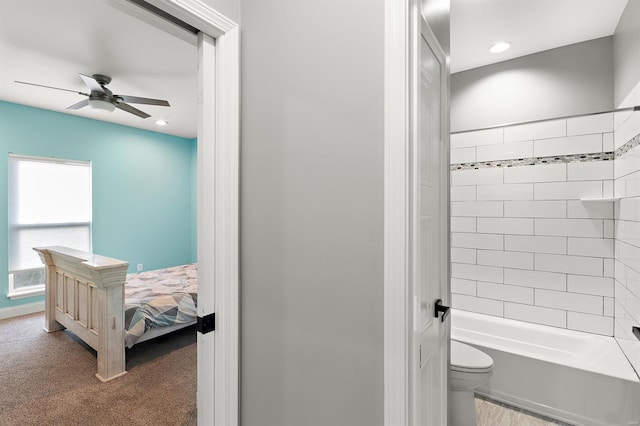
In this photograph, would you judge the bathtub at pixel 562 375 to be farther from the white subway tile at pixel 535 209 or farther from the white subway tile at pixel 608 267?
the white subway tile at pixel 535 209

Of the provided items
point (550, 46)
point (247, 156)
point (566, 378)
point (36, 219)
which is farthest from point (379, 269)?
point (36, 219)

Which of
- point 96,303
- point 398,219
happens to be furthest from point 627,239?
point 96,303

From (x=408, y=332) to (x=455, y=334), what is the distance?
6.88ft

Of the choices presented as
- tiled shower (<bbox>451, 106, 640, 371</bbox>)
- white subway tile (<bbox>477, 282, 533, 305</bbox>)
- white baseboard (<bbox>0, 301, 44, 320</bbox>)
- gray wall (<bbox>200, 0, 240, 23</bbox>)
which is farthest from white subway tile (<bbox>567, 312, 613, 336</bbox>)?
white baseboard (<bbox>0, 301, 44, 320</bbox>)

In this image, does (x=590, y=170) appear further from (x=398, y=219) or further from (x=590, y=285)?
(x=398, y=219)

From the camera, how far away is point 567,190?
2559 mm

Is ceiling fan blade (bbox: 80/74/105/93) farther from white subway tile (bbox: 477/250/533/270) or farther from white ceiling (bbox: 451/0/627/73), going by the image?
white subway tile (bbox: 477/250/533/270)

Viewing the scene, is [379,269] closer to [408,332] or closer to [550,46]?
[408,332]

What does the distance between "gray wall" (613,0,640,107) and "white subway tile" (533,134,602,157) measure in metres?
0.29

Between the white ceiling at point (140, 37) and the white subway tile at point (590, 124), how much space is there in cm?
60

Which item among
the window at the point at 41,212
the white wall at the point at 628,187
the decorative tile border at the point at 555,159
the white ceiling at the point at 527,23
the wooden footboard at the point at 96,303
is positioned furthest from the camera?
the window at the point at 41,212

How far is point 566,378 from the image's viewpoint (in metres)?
2.06

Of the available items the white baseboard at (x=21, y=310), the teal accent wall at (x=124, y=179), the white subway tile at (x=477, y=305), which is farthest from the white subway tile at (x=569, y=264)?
the white baseboard at (x=21, y=310)

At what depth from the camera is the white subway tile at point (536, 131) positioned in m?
2.59
